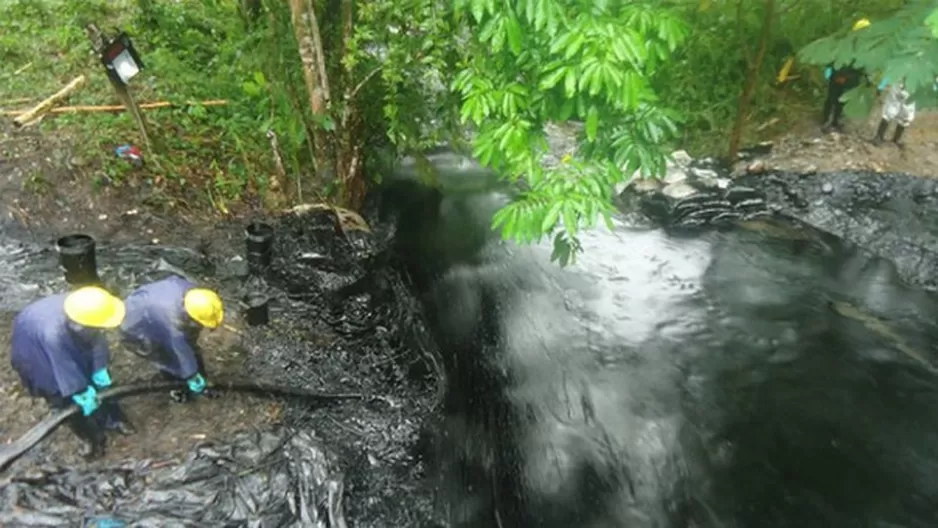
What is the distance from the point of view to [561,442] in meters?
5.82

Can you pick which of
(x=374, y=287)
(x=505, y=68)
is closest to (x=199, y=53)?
(x=374, y=287)

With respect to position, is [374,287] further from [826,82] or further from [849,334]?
[826,82]

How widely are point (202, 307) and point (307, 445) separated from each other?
1.33 metres

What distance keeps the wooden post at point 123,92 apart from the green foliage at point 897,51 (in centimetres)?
648

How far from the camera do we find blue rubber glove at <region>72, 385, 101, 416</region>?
442cm

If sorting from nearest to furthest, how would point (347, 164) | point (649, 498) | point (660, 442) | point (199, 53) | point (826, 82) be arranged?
1. point (649, 498)
2. point (660, 442)
3. point (347, 164)
4. point (199, 53)
5. point (826, 82)

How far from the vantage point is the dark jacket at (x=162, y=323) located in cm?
463

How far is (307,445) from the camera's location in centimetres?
497

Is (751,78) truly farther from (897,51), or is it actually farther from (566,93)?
(566,93)

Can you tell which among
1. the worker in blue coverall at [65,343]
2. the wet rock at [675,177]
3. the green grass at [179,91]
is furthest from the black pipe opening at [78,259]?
the wet rock at [675,177]

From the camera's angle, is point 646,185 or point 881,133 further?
point 646,185

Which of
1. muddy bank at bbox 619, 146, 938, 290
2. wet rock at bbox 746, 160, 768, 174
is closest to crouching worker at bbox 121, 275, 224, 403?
muddy bank at bbox 619, 146, 938, 290

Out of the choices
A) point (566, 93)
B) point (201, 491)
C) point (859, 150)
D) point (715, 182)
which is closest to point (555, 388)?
point (566, 93)

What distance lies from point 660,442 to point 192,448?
394 centimetres
